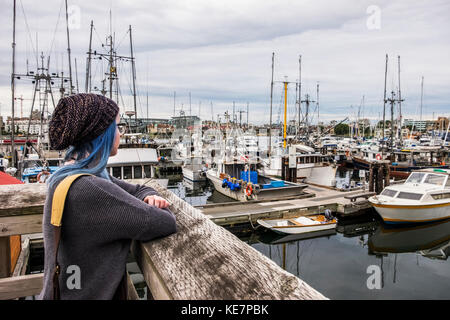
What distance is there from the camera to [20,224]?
2.27 meters

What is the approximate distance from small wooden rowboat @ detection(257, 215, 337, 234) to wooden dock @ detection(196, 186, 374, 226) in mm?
922

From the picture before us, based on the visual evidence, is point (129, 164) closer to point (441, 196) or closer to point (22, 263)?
point (22, 263)

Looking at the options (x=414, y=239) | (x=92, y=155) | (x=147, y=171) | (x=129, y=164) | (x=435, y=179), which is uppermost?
(x=92, y=155)

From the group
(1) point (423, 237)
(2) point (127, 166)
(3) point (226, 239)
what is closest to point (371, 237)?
(1) point (423, 237)

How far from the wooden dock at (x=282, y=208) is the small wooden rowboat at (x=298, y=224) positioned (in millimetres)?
922

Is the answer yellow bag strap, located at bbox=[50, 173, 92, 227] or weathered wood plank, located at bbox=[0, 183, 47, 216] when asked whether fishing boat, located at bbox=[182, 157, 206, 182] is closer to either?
weathered wood plank, located at bbox=[0, 183, 47, 216]

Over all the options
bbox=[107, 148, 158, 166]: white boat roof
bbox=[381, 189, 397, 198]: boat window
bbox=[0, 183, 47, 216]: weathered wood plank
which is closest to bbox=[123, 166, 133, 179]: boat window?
bbox=[107, 148, 158, 166]: white boat roof

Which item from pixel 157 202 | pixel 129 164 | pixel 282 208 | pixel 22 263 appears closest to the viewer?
pixel 157 202

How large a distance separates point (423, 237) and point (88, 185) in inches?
825

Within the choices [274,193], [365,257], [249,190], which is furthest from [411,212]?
[249,190]

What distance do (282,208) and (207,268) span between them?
1892 cm

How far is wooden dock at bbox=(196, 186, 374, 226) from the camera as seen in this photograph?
1847 centimetres
